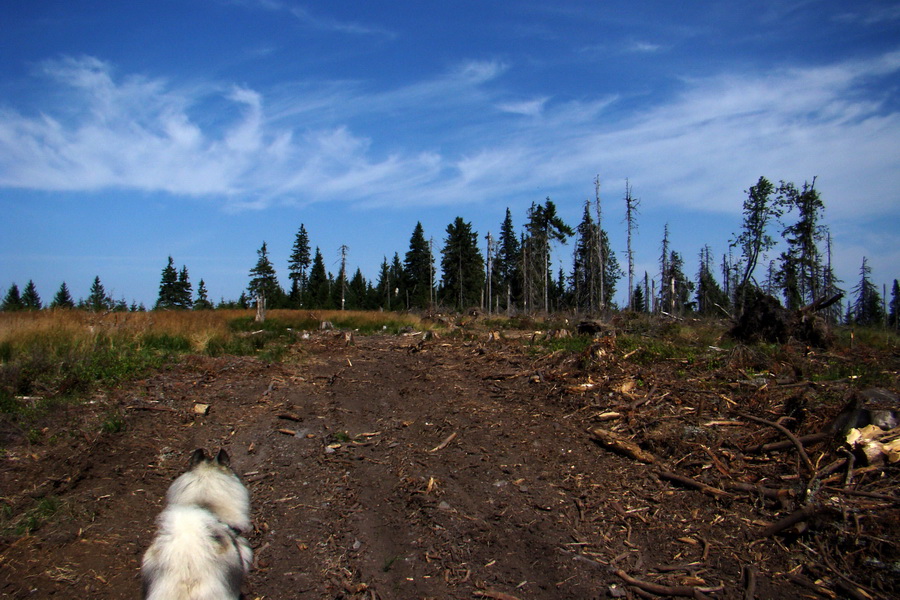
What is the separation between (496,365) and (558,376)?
1.90m

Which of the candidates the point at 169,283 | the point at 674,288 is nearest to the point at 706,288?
the point at 674,288

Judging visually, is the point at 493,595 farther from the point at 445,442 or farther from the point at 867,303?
the point at 867,303

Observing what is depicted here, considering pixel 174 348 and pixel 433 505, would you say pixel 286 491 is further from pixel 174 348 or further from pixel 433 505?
pixel 174 348

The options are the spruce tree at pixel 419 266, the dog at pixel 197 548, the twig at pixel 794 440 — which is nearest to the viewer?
the dog at pixel 197 548

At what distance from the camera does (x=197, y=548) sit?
3.01m

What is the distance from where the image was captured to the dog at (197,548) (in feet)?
9.44

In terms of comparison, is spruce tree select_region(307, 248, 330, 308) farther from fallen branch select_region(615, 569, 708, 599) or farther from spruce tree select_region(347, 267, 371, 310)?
fallen branch select_region(615, 569, 708, 599)

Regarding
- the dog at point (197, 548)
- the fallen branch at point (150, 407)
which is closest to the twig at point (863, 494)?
the dog at point (197, 548)

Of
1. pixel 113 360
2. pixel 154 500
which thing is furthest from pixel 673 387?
pixel 113 360

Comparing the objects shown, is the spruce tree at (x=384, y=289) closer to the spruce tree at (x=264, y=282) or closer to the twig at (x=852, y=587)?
the spruce tree at (x=264, y=282)

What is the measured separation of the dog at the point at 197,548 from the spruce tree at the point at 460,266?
50.6 meters

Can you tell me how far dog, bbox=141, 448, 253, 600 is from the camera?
2877 millimetres

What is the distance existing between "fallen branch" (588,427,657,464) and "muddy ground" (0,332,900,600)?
3.2 inches

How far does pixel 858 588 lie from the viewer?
3594 millimetres
